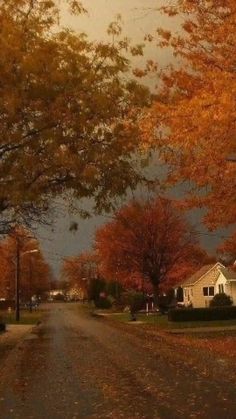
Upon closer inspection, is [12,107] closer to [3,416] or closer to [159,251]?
[3,416]

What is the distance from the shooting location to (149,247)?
57.8 metres

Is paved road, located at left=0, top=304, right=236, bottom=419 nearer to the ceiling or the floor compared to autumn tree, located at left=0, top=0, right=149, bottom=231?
nearer to the floor

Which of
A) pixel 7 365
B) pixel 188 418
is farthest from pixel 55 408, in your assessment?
pixel 7 365

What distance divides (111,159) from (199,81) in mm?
2885

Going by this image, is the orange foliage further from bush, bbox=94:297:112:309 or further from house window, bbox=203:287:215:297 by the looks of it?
house window, bbox=203:287:215:297

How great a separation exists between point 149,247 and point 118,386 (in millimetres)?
45727

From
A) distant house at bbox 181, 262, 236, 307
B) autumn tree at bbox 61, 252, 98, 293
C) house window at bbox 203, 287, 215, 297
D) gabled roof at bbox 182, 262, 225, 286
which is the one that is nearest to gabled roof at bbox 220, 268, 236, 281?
distant house at bbox 181, 262, 236, 307

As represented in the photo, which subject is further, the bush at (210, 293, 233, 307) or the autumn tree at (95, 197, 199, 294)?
the bush at (210, 293, 233, 307)

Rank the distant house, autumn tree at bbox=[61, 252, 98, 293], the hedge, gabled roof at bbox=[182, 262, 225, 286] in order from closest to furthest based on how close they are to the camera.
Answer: the hedge < the distant house < gabled roof at bbox=[182, 262, 225, 286] < autumn tree at bbox=[61, 252, 98, 293]

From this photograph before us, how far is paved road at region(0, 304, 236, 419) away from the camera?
941 centimetres

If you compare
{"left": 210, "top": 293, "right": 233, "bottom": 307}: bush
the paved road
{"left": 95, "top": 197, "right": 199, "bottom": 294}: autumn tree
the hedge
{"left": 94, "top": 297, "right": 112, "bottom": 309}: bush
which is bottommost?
the paved road

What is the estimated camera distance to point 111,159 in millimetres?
15570

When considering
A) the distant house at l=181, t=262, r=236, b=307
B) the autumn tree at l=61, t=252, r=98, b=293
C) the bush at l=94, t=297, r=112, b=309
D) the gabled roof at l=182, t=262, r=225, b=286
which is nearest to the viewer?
the distant house at l=181, t=262, r=236, b=307

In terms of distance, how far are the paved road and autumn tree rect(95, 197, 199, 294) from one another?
3724cm
